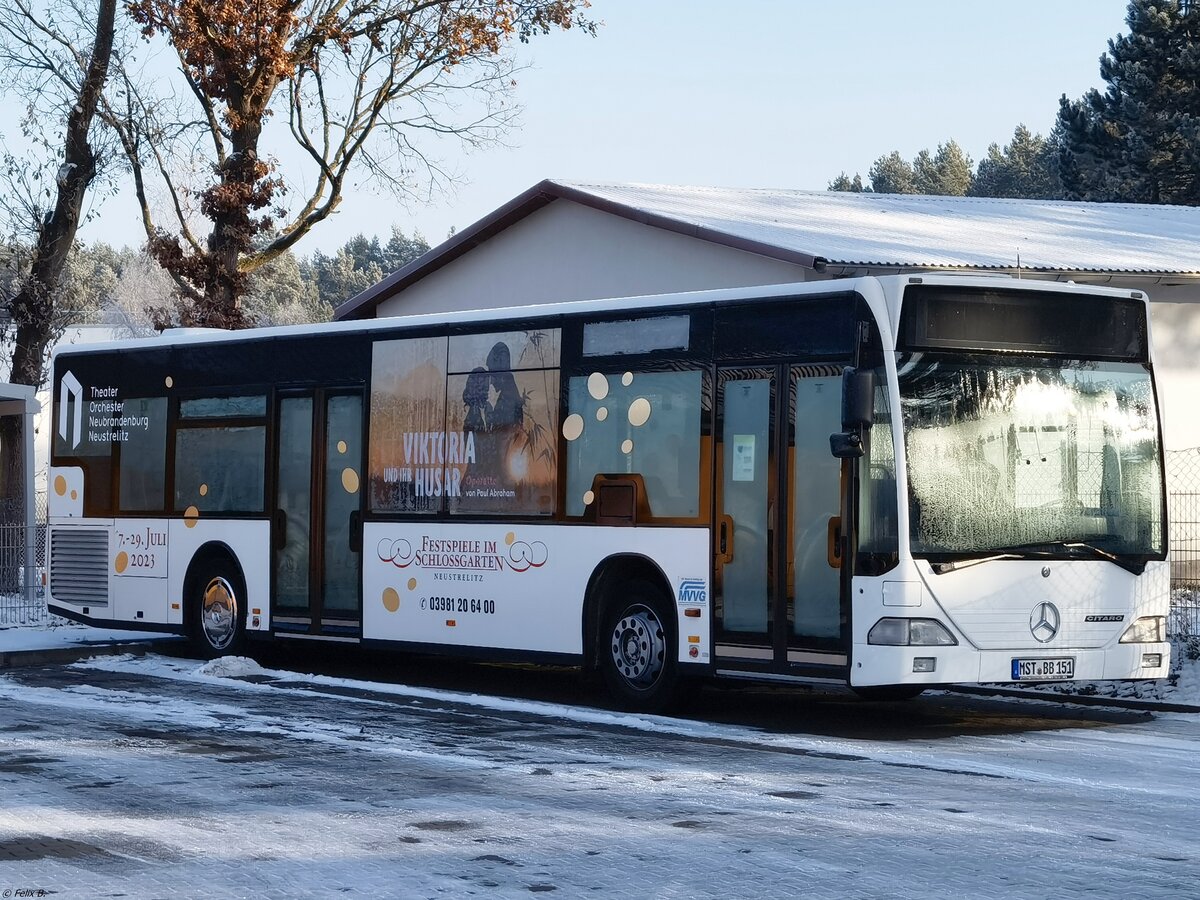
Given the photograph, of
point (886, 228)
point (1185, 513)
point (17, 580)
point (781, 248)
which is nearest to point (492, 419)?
point (781, 248)

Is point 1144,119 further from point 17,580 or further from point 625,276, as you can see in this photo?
point 17,580

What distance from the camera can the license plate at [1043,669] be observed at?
12.7 metres

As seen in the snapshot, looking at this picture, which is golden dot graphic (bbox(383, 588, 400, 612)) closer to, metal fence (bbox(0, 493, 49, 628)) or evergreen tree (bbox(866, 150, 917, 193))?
metal fence (bbox(0, 493, 49, 628))

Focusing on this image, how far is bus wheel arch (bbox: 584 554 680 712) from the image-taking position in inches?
559

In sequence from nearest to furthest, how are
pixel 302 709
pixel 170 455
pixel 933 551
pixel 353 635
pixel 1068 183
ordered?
pixel 933 551
pixel 302 709
pixel 353 635
pixel 170 455
pixel 1068 183

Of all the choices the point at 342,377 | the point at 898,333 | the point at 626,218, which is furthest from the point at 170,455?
the point at 626,218

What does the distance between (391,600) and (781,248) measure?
8522mm

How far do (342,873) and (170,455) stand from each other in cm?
1179

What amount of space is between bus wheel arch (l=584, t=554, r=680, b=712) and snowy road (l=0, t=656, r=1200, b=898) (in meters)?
0.46

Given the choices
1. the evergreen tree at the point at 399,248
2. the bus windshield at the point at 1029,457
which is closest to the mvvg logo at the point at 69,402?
the bus windshield at the point at 1029,457

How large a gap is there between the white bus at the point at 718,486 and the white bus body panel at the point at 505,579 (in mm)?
25

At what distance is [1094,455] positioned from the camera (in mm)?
13109

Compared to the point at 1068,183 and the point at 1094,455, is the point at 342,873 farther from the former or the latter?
the point at 1068,183

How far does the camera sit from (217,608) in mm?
18625
